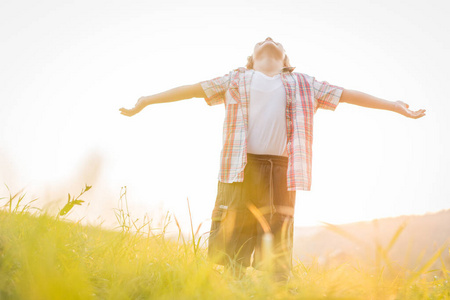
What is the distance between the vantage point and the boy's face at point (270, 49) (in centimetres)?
311

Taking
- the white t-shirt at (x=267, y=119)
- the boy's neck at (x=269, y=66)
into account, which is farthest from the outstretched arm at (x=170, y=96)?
the boy's neck at (x=269, y=66)

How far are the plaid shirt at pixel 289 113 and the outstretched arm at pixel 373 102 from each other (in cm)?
9

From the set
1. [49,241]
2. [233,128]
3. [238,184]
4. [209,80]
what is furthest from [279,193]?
[49,241]

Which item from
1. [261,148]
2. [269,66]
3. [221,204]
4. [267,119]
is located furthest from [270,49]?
[221,204]

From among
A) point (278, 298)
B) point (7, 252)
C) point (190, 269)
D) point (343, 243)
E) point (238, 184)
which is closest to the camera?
point (278, 298)

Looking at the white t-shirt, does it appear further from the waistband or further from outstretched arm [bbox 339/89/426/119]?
outstretched arm [bbox 339/89/426/119]

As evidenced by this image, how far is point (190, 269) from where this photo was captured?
154cm

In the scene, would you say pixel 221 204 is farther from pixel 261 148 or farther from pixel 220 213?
pixel 261 148

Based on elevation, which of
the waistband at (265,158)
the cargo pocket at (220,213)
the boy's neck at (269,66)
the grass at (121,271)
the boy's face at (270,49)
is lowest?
the grass at (121,271)

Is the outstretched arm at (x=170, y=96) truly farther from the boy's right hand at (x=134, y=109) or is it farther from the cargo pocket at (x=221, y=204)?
the cargo pocket at (x=221, y=204)

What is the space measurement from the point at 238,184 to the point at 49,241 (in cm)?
149

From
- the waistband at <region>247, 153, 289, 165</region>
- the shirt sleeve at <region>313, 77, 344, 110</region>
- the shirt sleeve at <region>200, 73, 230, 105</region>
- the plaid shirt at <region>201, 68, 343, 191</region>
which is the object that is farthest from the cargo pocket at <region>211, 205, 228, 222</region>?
the shirt sleeve at <region>313, 77, 344, 110</region>

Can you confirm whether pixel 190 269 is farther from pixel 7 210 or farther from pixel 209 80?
pixel 209 80

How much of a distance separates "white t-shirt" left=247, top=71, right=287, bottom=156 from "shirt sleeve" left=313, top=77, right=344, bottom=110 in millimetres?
326
